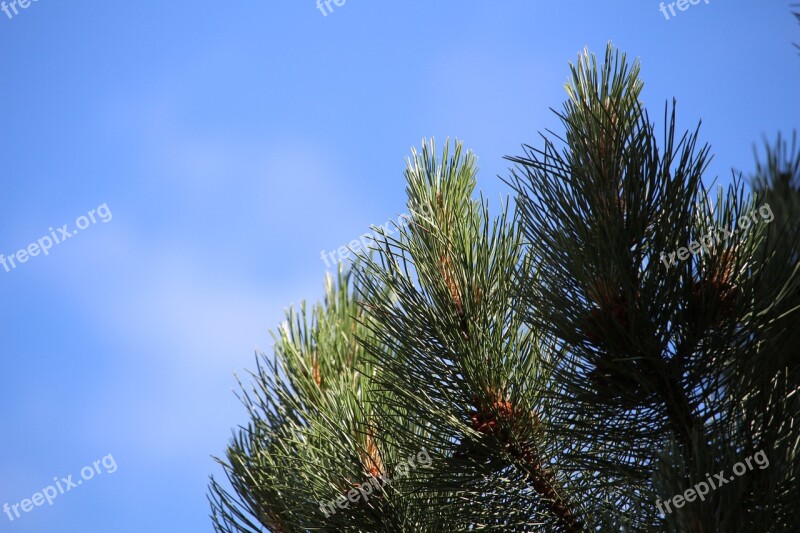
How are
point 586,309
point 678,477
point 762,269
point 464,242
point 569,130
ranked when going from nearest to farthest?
point 678,477
point 762,269
point 586,309
point 569,130
point 464,242

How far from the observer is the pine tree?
221 cm

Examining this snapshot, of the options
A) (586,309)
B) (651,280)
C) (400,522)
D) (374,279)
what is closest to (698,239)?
(651,280)

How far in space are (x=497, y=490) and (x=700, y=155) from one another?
144 centimetres

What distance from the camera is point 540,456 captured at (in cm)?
274

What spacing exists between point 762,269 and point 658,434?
25.7 inches

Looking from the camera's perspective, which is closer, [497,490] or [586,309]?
[586,309]

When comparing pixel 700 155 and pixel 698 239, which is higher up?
pixel 700 155

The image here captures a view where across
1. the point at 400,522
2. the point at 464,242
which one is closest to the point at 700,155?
the point at 464,242

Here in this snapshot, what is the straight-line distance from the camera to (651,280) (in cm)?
235

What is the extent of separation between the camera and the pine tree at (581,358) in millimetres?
2209

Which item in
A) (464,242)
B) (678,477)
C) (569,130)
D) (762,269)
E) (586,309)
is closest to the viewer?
(678,477)

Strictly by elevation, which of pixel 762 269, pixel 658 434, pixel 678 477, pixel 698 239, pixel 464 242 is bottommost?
pixel 678 477

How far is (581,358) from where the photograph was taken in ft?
8.20

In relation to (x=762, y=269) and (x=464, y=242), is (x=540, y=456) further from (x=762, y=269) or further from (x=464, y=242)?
(x=762, y=269)
